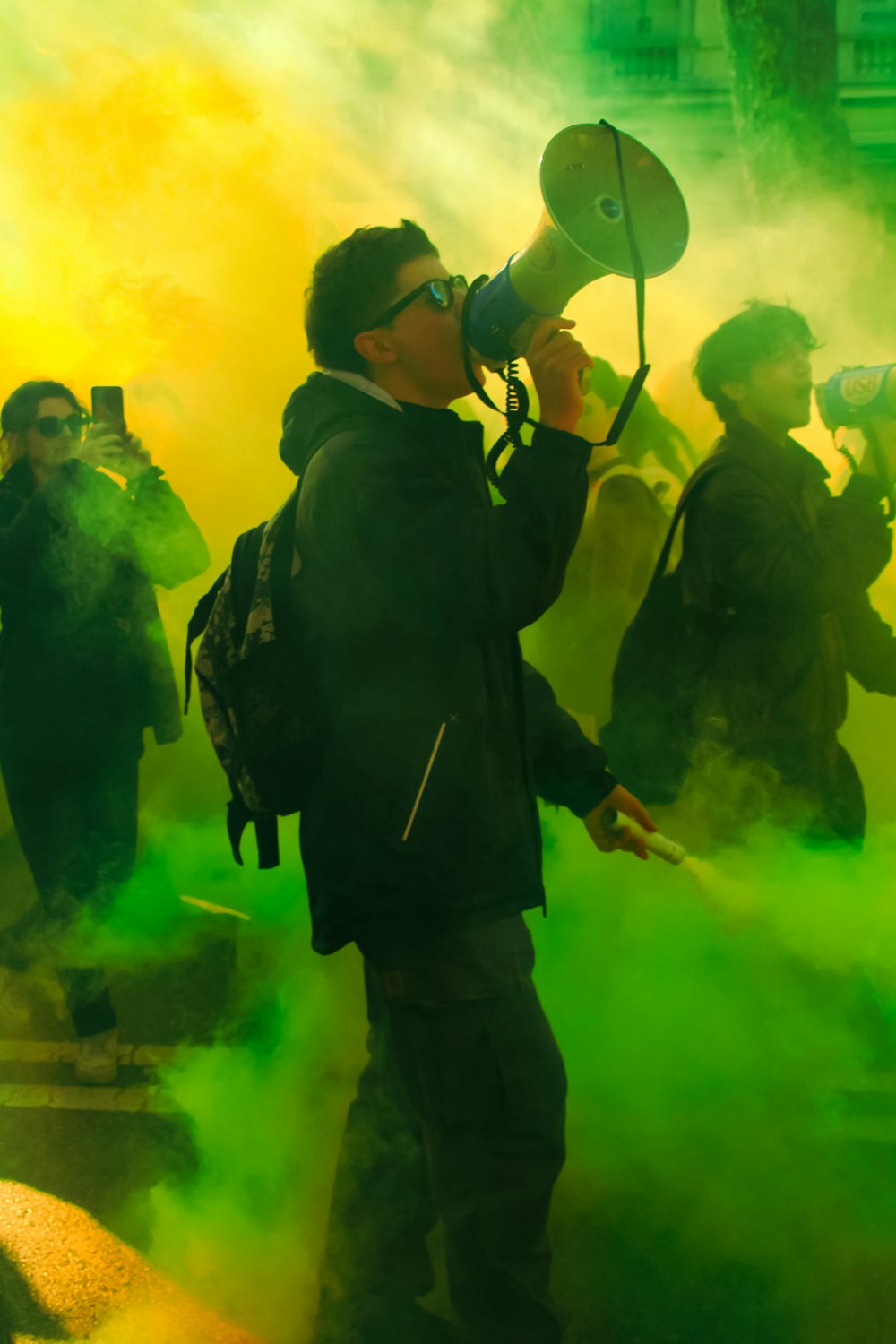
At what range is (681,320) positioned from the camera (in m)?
4.48

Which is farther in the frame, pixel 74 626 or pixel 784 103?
pixel 784 103

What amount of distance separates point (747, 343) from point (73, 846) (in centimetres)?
207

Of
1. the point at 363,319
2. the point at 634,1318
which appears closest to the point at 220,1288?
the point at 634,1318

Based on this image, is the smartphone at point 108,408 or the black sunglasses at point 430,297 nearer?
the black sunglasses at point 430,297

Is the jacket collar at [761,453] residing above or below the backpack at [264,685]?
above

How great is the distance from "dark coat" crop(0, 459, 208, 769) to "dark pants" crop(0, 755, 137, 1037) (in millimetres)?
57

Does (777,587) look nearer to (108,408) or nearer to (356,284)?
(356,284)

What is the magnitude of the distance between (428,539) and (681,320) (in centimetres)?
282

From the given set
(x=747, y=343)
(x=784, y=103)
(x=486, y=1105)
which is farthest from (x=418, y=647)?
(x=784, y=103)

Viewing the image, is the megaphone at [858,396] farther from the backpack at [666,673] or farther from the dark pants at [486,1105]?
the dark pants at [486,1105]

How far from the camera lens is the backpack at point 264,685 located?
6.94 feet

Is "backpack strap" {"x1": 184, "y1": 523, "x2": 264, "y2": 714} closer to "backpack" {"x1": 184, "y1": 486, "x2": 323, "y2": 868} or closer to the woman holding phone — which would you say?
"backpack" {"x1": 184, "y1": 486, "x2": 323, "y2": 868}

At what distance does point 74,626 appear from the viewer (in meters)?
3.48

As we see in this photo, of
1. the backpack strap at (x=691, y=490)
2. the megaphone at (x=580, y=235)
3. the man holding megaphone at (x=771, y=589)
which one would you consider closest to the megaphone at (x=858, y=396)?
the man holding megaphone at (x=771, y=589)
